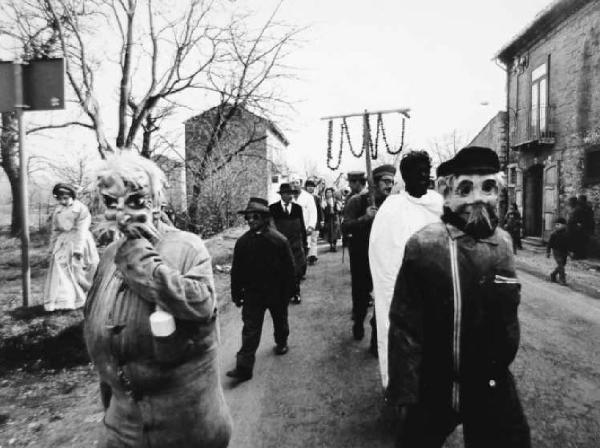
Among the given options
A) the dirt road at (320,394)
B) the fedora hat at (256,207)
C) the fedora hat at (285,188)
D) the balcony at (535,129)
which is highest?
the balcony at (535,129)

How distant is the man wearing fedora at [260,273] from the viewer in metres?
4.85

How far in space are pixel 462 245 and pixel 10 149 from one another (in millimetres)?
23010

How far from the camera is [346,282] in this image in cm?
894

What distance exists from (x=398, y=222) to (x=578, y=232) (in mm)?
12958

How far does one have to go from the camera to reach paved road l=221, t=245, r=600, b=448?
3.39m

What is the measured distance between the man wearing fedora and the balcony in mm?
15986

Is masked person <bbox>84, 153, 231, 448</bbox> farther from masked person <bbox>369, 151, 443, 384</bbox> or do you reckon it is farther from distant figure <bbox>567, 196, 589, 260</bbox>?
distant figure <bbox>567, 196, 589, 260</bbox>

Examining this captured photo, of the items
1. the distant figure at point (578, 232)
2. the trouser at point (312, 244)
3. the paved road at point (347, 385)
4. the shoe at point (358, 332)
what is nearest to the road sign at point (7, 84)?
the paved road at point (347, 385)

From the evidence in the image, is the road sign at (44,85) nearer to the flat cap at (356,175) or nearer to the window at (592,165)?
the flat cap at (356,175)

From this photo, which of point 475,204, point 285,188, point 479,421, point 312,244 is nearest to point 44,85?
point 285,188

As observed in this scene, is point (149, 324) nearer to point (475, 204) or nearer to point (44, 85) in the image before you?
point (475, 204)

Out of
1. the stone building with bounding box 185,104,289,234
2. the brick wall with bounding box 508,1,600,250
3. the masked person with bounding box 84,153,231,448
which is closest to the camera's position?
the masked person with bounding box 84,153,231,448

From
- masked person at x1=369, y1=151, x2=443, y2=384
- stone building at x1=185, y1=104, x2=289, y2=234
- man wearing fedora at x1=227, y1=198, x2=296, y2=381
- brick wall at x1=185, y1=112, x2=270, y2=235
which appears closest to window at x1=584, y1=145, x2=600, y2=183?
stone building at x1=185, y1=104, x2=289, y2=234

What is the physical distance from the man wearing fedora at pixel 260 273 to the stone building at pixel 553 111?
13711 millimetres
